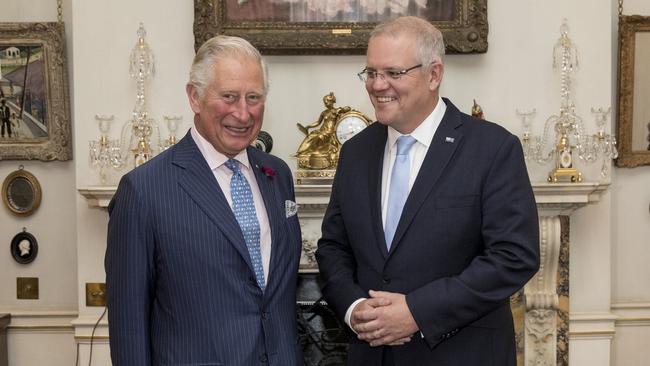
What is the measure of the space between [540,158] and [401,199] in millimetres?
2142

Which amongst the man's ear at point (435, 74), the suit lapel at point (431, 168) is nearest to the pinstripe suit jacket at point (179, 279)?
the suit lapel at point (431, 168)

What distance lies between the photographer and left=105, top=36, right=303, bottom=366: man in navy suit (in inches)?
95.1

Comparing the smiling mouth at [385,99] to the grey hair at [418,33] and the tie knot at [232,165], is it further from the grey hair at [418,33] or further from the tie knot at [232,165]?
the tie knot at [232,165]

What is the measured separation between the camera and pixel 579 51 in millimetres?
4742

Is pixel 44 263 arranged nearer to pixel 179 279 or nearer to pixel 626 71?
pixel 179 279

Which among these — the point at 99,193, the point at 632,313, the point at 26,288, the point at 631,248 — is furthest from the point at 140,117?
the point at 632,313

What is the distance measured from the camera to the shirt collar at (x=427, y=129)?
2758 mm

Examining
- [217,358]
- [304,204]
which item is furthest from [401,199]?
[304,204]

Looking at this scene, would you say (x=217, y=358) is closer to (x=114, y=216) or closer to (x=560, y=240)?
(x=114, y=216)

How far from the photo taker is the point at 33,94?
16.6 feet

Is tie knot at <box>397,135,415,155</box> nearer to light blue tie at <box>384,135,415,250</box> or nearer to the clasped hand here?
light blue tie at <box>384,135,415,250</box>

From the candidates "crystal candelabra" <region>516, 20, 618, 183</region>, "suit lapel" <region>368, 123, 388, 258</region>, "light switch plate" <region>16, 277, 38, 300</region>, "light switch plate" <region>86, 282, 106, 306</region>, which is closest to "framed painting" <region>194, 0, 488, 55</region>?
"crystal candelabra" <region>516, 20, 618, 183</region>

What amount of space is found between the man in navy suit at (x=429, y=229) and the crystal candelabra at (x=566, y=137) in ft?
6.26

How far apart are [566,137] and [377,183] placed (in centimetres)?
208
